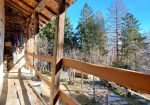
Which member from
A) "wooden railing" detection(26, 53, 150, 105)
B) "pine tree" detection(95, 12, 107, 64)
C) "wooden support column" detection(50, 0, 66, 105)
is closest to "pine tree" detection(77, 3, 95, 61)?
"pine tree" detection(95, 12, 107, 64)

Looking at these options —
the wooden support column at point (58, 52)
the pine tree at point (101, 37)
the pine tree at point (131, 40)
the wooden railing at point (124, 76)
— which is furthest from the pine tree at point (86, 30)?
the wooden railing at point (124, 76)

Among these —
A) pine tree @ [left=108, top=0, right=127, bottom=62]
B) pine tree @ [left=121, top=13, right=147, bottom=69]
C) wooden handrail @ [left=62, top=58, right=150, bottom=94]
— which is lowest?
wooden handrail @ [left=62, top=58, right=150, bottom=94]

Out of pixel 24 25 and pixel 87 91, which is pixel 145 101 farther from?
pixel 24 25

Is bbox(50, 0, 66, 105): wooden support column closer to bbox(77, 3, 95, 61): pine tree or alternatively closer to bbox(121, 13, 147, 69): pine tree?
bbox(77, 3, 95, 61): pine tree

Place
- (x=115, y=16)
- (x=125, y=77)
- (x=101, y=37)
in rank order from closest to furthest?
(x=125, y=77), (x=101, y=37), (x=115, y=16)

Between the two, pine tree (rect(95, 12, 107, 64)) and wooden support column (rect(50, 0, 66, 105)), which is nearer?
wooden support column (rect(50, 0, 66, 105))

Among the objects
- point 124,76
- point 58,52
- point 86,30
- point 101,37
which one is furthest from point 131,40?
point 124,76

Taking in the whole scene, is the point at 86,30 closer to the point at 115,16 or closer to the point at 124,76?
the point at 115,16

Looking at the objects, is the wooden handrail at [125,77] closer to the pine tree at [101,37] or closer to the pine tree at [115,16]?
the pine tree at [101,37]

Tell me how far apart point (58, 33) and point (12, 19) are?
6978mm

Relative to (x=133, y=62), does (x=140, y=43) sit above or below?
above

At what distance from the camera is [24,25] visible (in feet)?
32.3

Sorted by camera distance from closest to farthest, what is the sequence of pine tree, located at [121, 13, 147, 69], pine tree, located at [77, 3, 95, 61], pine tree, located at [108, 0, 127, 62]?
pine tree, located at [121, 13, 147, 69] → pine tree, located at [77, 3, 95, 61] → pine tree, located at [108, 0, 127, 62]

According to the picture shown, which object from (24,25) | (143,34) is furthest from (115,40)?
(24,25)
